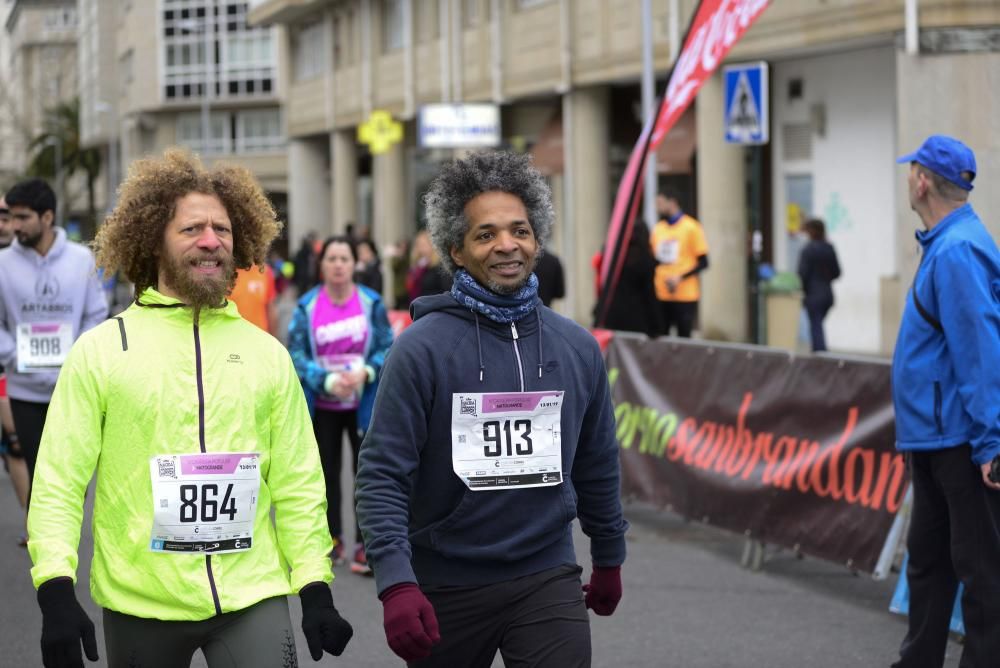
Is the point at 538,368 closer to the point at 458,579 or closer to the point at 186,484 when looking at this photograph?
the point at 458,579

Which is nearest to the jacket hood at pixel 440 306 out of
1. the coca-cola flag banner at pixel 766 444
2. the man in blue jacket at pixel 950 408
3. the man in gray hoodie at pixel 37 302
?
the man in blue jacket at pixel 950 408

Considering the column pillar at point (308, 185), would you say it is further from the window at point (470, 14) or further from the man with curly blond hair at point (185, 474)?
the man with curly blond hair at point (185, 474)

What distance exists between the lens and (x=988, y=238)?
5.60 m

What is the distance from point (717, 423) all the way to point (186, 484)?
5.98 metres

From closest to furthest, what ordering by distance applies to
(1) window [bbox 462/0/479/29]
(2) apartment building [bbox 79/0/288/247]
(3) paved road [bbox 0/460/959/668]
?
(3) paved road [bbox 0/460/959/668] < (1) window [bbox 462/0/479/29] < (2) apartment building [bbox 79/0/288/247]

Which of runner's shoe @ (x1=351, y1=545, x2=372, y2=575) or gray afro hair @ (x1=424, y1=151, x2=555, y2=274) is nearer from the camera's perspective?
gray afro hair @ (x1=424, y1=151, x2=555, y2=274)

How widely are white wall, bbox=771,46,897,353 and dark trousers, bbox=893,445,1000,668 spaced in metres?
16.3

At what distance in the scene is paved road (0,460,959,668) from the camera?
6.95 m

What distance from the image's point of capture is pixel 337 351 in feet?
29.2

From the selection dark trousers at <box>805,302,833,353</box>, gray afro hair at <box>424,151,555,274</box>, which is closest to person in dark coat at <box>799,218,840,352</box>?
dark trousers at <box>805,302,833,353</box>

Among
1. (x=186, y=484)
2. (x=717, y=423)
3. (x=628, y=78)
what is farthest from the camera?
(x=628, y=78)

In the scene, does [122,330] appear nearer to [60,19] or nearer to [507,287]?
[507,287]

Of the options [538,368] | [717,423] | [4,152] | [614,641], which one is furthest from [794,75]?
[4,152]

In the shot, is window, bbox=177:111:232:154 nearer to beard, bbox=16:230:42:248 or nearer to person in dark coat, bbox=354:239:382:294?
person in dark coat, bbox=354:239:382:294
